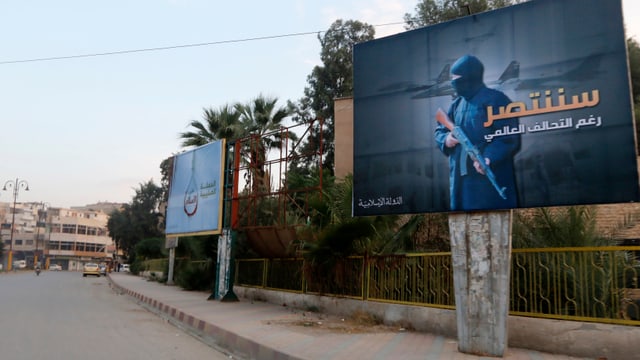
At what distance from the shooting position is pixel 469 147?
24.3ft

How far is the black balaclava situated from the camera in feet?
24.4

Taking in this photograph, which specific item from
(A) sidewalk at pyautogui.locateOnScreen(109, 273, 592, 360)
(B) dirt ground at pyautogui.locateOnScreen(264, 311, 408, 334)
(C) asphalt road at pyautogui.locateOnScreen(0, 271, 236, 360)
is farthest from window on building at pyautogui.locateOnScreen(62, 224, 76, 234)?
(B) dirt ground at pyautogui.locateOnScreen(264, 311, 408, 334)

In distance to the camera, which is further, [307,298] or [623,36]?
[307,298]

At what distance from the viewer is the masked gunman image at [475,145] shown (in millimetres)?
7016

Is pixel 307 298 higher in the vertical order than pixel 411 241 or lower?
lower

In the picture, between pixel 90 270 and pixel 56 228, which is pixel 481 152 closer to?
pixel 90 270

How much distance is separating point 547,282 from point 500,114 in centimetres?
259

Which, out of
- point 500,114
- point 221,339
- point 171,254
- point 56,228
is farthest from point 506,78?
point 56,228

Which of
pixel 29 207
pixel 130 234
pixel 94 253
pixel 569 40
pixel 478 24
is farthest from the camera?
pixel 29 207

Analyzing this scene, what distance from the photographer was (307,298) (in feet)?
40.7

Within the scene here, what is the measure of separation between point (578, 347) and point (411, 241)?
4.43 meters

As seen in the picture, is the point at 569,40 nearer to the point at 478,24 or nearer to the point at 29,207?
the point at 478,24

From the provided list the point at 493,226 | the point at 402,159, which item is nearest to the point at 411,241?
the point at 402,159

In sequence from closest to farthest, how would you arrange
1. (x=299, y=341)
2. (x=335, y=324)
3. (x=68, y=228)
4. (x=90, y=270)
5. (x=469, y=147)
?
(x=469, y=147) < (x=299, y=341) < (x=335, y=324) < (x=90, y=270) < (x=68, y=228)
